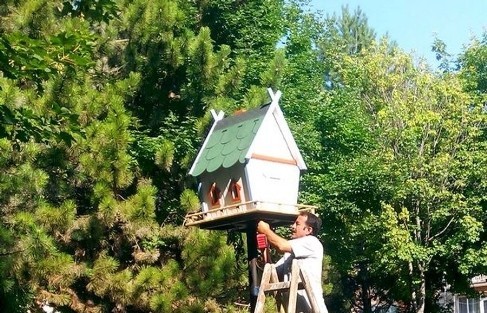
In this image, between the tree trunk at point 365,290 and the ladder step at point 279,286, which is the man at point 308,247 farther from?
the tree trunk at point 365,290

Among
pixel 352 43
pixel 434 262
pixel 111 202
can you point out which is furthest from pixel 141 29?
pixel 352 43

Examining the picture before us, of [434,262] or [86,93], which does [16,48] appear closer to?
[86,93]

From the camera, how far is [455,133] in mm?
19844

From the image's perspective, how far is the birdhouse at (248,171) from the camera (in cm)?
795

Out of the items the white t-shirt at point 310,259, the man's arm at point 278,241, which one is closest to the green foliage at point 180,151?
the man's arm at point 278,241

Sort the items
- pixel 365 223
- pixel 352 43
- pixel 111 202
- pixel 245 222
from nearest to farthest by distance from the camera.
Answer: pixel 245 222 < pixel 111 202 < pixel 365 223 < pixel 352 43

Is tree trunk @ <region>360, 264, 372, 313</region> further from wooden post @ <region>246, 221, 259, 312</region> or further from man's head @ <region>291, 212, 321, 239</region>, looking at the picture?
man's head @ <region>291, 212, 321, 239</region>

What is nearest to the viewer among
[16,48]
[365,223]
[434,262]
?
[16,48]

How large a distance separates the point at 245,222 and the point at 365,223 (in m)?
12.1

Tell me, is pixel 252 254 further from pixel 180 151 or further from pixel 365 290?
pixel 365 290

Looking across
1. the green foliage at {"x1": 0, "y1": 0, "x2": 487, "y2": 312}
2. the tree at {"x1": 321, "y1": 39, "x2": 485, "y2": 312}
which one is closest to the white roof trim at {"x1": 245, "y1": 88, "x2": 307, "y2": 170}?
the green foliage at {"x1": 0, "y1": 0, "x2": 487, "y2": 312}

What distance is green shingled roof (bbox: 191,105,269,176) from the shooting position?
8.23 m

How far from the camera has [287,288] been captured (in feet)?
19.5

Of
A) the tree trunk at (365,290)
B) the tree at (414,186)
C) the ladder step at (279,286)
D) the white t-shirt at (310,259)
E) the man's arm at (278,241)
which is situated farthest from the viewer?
the tree trunk at (365,290)
